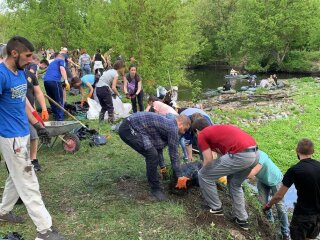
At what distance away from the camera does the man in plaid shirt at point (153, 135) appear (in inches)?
195

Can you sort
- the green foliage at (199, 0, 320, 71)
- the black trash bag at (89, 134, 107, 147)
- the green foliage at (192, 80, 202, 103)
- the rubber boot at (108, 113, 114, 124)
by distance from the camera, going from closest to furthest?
the black trash bag at (89, 134, 107, 147) < the rubber boot at (108, 113, 114, 124) < the green foliage at (192, 80, 202, 103) < the green foliage at (199, 0, 320, 71)

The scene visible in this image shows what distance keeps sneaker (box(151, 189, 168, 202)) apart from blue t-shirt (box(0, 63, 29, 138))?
216 cm

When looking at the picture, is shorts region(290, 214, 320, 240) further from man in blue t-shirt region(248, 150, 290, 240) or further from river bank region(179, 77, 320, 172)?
river bank region(179, 77, 320, 172)

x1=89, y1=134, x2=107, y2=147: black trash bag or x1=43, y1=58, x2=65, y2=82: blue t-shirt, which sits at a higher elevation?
x1=43, y1=58, x2=65, y2=82: blue t-shirt

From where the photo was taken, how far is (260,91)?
74.7 ft

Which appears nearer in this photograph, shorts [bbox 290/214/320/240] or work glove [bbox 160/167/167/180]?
shorts [bbox 290/214/320/240]

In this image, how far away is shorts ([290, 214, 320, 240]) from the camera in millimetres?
4480

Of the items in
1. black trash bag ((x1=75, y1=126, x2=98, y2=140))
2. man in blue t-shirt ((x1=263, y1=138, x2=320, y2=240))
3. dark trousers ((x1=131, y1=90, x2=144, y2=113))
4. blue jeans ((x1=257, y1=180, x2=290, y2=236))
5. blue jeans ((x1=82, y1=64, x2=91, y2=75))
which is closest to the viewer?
man in blue t-shirt ((x1=263, y1=138, x2=320, y2=240))

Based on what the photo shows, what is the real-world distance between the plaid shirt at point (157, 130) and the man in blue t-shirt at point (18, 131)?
1.65 m

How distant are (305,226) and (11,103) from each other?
376 cm

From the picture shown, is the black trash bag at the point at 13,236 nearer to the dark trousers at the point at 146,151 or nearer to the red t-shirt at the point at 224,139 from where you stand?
the dark trousers at the point at 146,151

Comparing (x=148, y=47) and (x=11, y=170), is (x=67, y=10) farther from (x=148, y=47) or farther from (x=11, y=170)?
(x=11, y=170)

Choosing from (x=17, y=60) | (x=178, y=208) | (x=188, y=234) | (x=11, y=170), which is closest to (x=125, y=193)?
(x=178, y=208)

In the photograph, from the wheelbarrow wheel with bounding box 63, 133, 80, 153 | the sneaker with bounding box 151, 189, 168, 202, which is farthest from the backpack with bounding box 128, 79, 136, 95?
the sneaker with bounding box 151, 189, 168, 202
